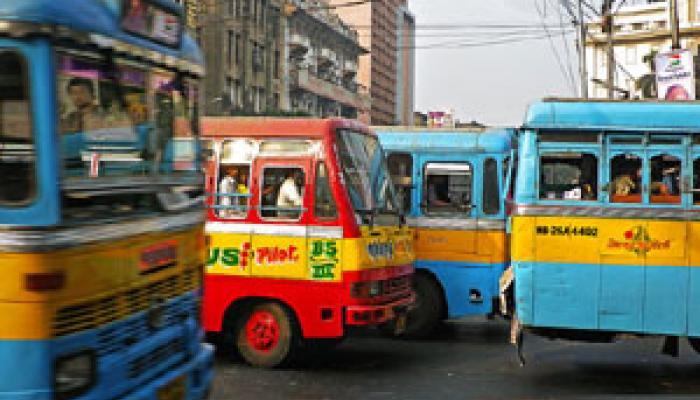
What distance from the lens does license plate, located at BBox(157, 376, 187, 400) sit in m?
4.96

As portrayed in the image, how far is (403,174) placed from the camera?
11.9 metres

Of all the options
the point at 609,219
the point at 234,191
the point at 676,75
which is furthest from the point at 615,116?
the point at 676,75

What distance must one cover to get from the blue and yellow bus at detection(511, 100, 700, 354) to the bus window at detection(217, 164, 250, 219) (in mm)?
3080

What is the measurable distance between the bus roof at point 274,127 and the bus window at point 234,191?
415 millimetres

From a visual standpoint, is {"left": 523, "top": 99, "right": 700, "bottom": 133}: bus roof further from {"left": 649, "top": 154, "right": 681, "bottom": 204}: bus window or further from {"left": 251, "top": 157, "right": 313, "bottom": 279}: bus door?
{"left": 251, "top": 157, "right": 313, "bottom": 279}: bus door

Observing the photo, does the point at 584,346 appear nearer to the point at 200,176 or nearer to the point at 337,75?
the point at 200,176

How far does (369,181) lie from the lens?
9.33 meters

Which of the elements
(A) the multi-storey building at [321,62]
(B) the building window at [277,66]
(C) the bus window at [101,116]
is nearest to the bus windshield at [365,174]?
(C) the bus window at [101,116]

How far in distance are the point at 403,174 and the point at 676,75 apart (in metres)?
10.3

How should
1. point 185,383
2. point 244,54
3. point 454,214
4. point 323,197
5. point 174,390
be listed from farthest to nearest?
1. point 244,54
2. point 454,214
3. point 323,197
4. point 185,383
5. point 174,390

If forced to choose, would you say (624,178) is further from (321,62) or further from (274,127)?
(321,62)

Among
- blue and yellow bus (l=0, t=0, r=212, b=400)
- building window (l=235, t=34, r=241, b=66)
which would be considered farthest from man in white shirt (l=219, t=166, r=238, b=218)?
building window (l=235, t=34, r=241, b=66)

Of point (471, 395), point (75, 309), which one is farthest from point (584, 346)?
point (75, 309)

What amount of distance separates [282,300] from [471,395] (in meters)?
2.35
